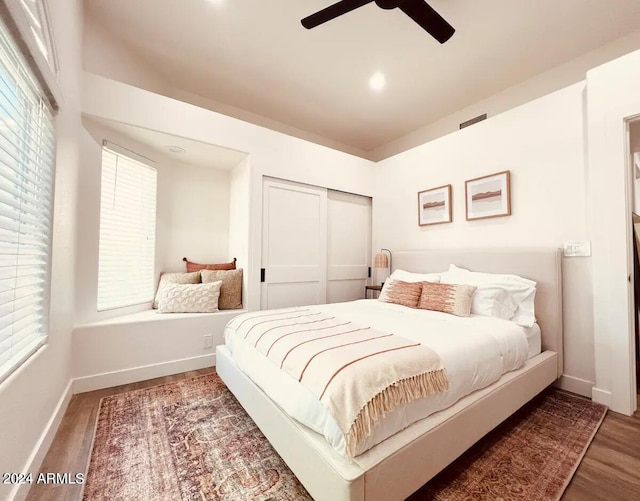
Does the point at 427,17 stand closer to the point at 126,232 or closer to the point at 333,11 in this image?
the point at 333,11

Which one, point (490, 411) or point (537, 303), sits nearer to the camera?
point (490, 411)

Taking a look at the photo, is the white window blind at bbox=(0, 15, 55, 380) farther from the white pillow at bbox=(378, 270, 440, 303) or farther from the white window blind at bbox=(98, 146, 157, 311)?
the white pillow at bbox=(378, 270, 440, 303)

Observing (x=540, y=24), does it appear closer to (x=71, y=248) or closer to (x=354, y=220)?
(x=354, y=220)

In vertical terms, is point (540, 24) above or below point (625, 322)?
above

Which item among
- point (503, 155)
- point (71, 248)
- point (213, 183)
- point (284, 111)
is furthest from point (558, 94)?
point (71, 248)

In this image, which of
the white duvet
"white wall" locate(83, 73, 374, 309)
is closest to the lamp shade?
"white wall" locate(83, 73, 374, 309)

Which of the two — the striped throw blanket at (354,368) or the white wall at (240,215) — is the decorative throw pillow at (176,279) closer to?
the white wall at (240,215)

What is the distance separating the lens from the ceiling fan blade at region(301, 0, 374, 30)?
1852 mm

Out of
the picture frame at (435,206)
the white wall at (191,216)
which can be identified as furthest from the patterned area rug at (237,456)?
the picture frame at (435,206)

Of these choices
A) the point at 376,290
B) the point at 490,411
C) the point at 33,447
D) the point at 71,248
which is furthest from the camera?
the point at 376,290

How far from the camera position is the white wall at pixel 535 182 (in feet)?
7.55

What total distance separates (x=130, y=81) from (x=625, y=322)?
494 cm

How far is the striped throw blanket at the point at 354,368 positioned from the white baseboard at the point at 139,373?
4.48ft

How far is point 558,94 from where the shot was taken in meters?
2.44
